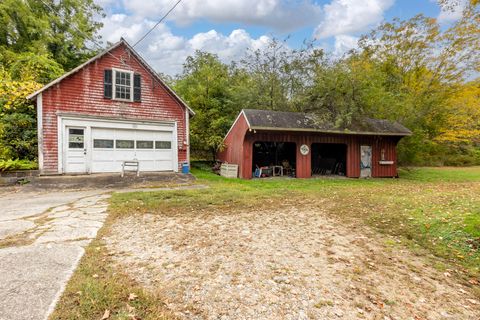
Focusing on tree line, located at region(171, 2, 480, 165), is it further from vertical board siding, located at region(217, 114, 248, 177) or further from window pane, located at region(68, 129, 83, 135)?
window pane, located at region(68, 129, 83, 135)

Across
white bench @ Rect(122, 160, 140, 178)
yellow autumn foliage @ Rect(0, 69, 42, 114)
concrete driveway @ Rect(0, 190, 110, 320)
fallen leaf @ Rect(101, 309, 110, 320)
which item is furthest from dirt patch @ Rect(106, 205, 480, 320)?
yellow autumn foliage @ Rect(0, 69, 42, 114)

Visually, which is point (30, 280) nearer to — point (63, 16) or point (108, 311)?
point (108, 311)

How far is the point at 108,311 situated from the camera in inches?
82.7

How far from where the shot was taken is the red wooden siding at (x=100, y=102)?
32.2 feet

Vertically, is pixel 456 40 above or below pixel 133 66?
above

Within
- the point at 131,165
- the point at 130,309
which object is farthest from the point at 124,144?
the point at 130,309

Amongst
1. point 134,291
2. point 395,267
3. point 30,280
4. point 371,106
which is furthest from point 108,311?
point 371,106

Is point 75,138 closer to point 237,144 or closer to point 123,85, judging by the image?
point 123,85

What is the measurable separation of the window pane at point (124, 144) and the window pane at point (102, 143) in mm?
242

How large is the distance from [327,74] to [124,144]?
37.7 ft

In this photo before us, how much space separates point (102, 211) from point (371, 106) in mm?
15705

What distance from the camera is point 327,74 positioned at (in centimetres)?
1395

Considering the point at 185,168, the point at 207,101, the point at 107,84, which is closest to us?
the point at 107,84

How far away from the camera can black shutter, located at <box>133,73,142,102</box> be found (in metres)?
11.3
